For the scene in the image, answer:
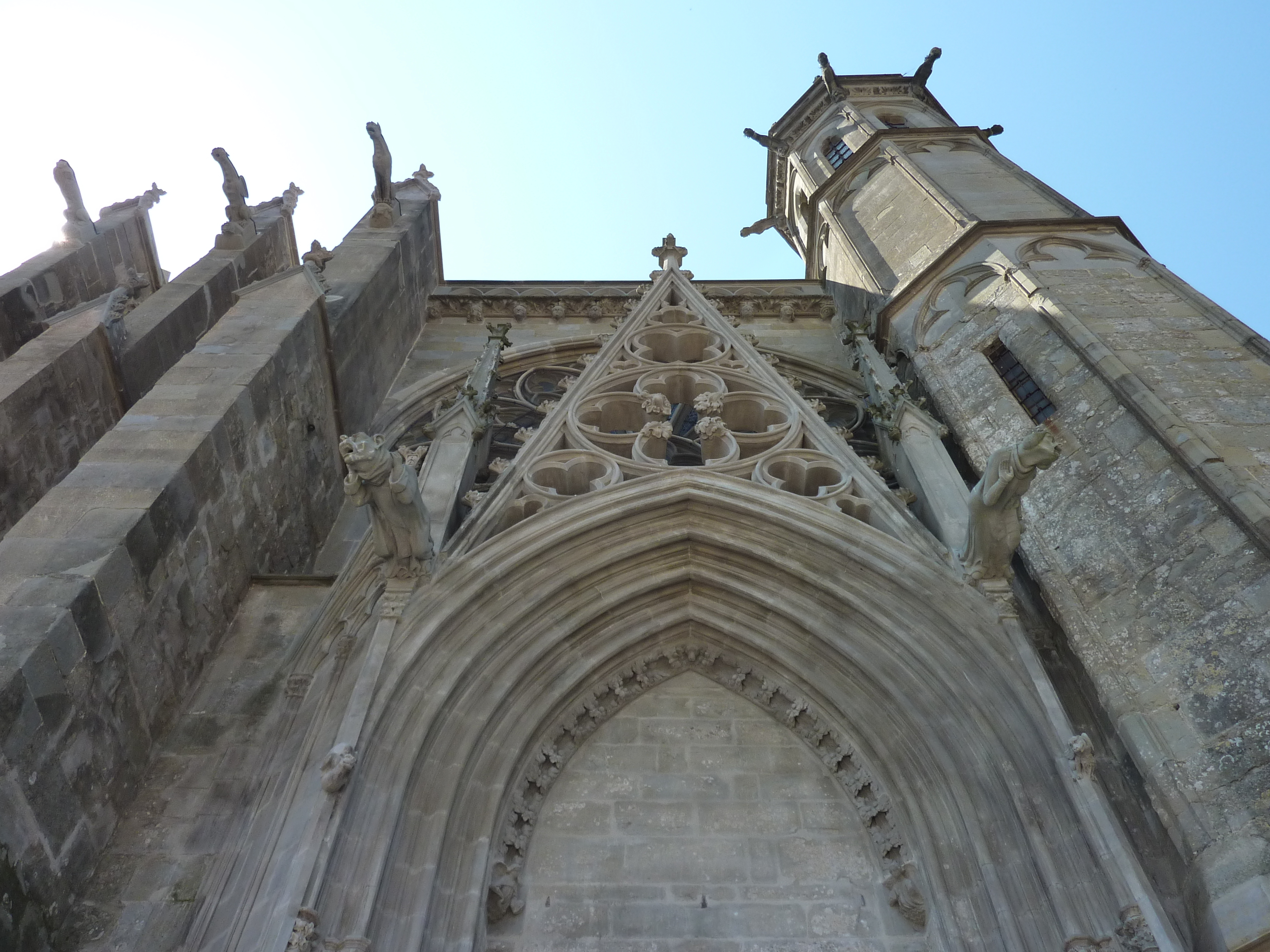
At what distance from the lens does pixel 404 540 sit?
18.0 ft

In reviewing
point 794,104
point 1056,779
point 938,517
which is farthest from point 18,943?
point 794,104

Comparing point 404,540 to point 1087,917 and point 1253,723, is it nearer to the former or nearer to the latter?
point 1087,917

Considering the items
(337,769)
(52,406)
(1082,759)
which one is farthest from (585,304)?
(1082,759)

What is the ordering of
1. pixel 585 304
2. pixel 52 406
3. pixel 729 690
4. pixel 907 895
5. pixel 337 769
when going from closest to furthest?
1. pixel 337 769
2. pixel 907 895
3. pixel 729 690
4. pixel 52 406
5. pixel 585 304

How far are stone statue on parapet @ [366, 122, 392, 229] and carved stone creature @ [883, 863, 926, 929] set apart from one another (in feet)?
31.9

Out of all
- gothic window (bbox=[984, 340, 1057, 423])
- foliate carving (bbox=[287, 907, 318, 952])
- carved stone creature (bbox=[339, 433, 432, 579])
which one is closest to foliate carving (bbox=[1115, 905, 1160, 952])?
foliate carving (bbox=[287, 907, 318, 952])

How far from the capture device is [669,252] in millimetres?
11078

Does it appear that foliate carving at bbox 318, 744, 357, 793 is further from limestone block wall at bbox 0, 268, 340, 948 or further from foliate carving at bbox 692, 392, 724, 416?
foliate carving at bbox 692, 392, 724, 416

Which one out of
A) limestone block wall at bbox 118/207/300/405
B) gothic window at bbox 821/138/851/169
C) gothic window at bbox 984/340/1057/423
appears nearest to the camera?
gothic window at bbox 984/340/1057/423

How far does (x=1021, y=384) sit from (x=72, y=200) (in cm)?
1095

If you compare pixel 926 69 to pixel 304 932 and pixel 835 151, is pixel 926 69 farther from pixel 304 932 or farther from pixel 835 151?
pixel 304 932

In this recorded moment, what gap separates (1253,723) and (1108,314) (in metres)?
4.02

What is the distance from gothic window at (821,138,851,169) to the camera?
17.3 meters

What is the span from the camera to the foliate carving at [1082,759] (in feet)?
14.2
